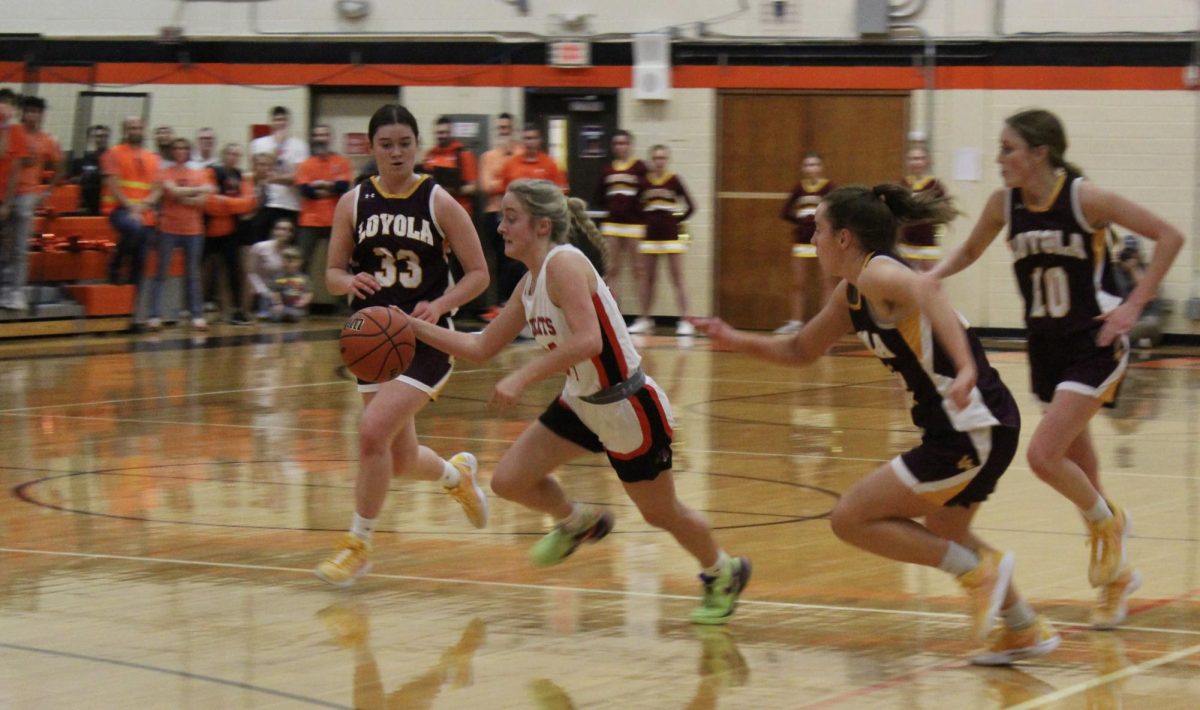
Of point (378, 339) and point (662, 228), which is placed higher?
point (662, 228)

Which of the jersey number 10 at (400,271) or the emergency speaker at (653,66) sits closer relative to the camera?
the jersey number 10 at (400,271)

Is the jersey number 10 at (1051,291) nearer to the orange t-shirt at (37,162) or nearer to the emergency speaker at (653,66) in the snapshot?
the orange t-shirt at (37,162)

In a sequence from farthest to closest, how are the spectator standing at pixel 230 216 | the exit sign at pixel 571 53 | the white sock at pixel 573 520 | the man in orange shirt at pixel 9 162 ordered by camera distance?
1. the exit sign at pixel 571 53
2. the spectator standing at pixel 230 216
3. the man in orange shirt at pixel 9 162
4. the white sock at pixel 573 520

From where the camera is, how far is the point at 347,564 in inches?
241

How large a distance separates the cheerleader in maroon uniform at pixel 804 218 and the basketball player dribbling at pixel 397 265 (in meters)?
10.5

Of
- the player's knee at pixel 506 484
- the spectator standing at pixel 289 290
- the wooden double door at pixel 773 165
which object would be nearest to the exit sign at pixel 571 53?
the wooden double door at pixel 773 165

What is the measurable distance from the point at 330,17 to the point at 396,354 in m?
15.0

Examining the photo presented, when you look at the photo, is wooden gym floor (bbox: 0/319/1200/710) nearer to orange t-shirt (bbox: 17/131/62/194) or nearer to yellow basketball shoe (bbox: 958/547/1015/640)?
yellow basketball shoe (bbox: 958/547/1015/640)

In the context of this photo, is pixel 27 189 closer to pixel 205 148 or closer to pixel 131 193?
pixel 131 193

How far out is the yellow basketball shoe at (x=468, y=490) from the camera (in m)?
6.93

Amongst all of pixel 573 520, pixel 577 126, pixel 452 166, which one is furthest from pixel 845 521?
pixel 577 126

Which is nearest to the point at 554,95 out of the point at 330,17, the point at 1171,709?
the point at 330,17

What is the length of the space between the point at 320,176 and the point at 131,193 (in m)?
2.41

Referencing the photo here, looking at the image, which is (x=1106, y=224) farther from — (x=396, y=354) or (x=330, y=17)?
(x=330, y=17)
